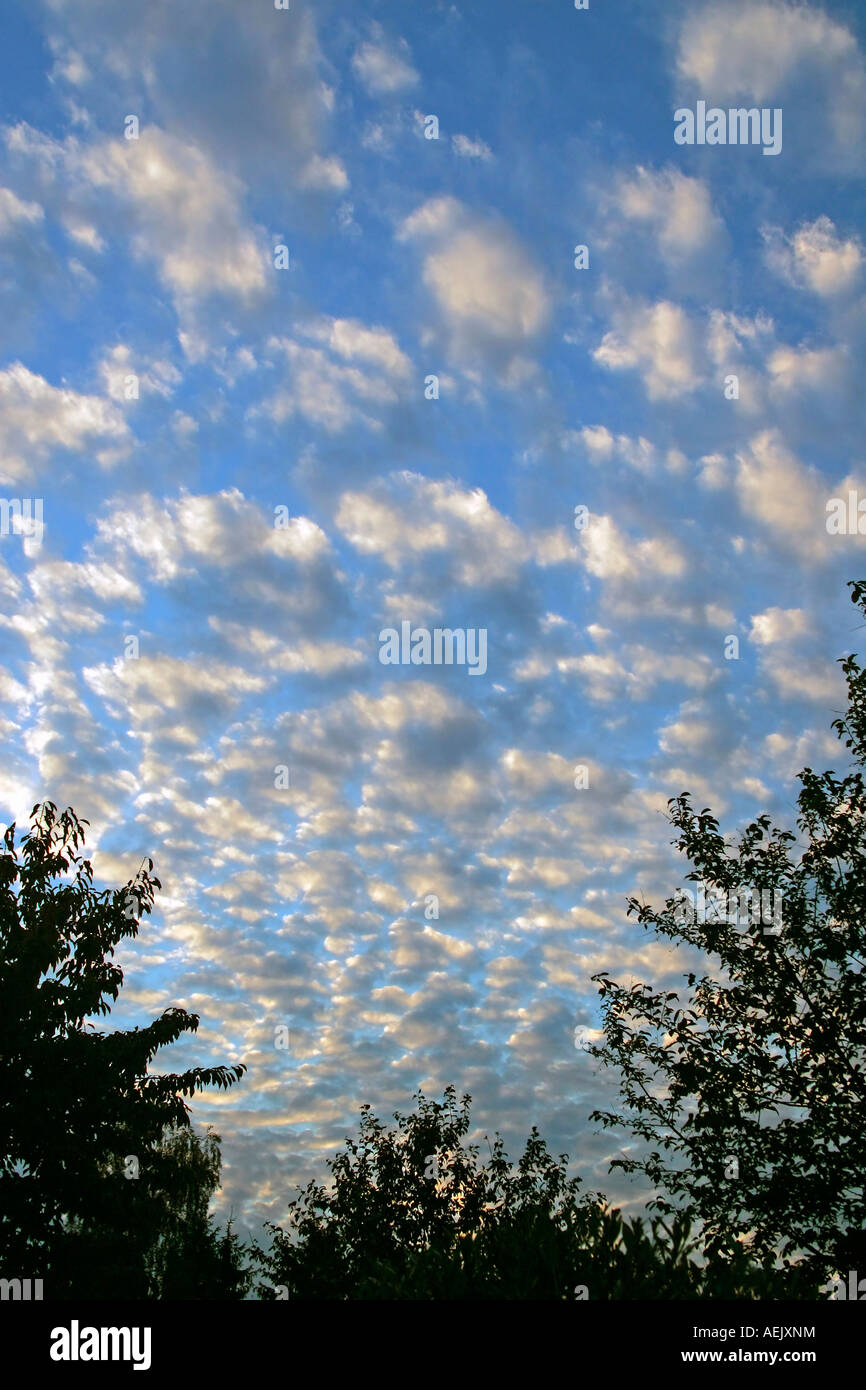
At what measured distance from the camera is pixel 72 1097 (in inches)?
584

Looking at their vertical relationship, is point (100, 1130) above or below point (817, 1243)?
above

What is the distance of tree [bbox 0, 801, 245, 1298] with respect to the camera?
14.3 m

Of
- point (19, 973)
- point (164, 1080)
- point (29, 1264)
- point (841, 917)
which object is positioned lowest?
point (29, 1264)

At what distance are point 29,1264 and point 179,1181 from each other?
2715 mm

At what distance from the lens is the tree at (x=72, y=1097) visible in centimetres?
1430
